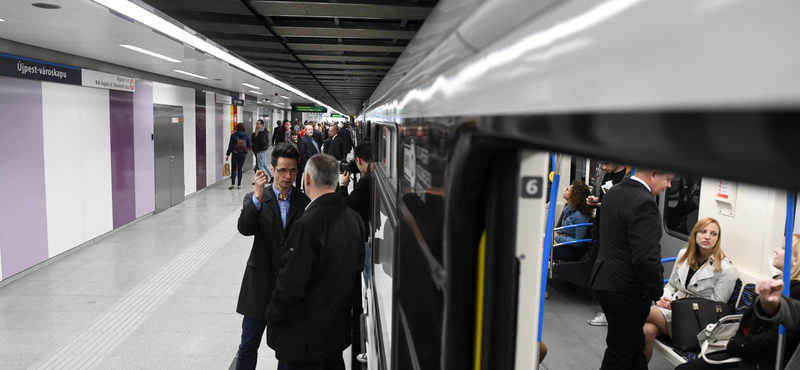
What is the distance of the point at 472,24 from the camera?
0.91 metres

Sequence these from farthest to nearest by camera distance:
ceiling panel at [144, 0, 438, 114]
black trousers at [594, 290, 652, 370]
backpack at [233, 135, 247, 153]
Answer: backpack at [233, 135, 247, 153] < black trousers at [594, 290, 652, 370] < ceiling panel at [144, 0, 438, 114]

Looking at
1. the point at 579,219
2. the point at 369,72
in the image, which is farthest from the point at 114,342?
the point at 579,219

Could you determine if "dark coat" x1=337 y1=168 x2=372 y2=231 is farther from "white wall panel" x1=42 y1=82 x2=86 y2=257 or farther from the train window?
"white wall panel" x1=42 y1=82 x2=86 y2=257

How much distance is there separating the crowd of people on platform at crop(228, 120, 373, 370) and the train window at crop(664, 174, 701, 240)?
10.8 ft

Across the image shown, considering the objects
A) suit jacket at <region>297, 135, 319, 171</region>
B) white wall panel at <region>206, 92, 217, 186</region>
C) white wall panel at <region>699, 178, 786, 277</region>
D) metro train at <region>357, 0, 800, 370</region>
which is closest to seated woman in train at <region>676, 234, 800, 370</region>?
white wall panel at <region>699, 178, 786, 277</region>

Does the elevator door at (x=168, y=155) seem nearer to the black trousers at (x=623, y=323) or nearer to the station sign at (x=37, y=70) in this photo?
the station sign at (x=37, y=70)

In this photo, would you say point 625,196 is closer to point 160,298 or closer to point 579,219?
point 579,219

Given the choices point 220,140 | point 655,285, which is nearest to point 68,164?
point 655,285

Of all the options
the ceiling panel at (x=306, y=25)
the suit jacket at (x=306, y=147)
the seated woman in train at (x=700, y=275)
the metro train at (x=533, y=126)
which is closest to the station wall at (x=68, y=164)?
the suit jacket at (x=306, y=147)

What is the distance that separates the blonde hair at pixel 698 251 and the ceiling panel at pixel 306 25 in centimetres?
238

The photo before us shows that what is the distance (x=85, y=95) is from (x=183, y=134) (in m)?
4.35

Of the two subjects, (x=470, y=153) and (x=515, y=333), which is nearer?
(x=470, y=153)

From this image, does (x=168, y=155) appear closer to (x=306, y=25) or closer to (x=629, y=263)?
(x=306, y=25)

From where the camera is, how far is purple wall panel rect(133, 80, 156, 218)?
938cm
